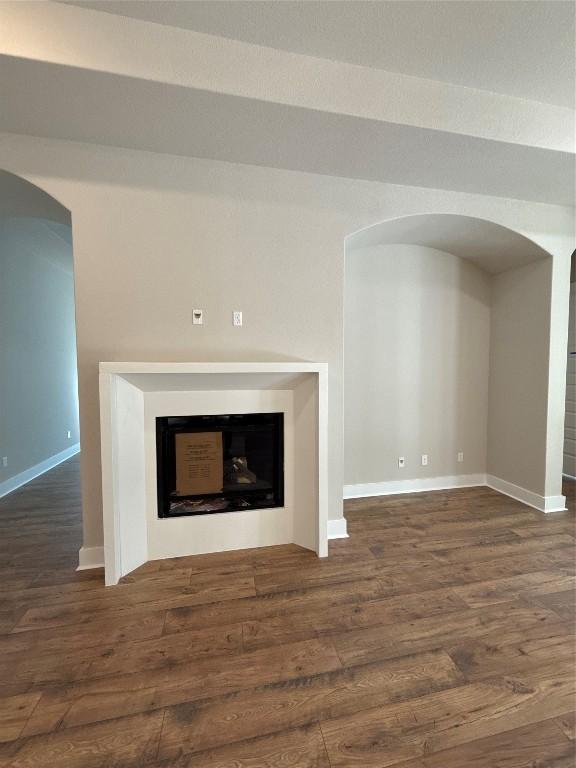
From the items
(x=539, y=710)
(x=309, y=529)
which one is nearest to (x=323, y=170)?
(x=309, y=529)

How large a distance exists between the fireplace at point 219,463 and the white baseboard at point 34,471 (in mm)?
2383

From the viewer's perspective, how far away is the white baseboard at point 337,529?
2.45 m

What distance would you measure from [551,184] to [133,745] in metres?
4.05

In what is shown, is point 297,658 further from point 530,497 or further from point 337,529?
point 530,497

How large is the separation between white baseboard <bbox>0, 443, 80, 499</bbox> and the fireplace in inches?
93.8

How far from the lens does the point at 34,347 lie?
405 cm

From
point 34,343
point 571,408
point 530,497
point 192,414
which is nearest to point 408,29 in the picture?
point 192,414

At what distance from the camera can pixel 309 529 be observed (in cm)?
227

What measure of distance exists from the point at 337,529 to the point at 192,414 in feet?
4.60

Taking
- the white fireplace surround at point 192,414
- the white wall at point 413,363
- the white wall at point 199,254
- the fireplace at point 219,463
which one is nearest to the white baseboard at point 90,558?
the white wall at point 199,254

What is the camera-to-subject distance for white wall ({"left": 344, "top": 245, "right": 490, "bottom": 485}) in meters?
3.22

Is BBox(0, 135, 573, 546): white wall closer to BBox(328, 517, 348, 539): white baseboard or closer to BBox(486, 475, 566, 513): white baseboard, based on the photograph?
BBox(328, 517, 348, 539): white baseboard

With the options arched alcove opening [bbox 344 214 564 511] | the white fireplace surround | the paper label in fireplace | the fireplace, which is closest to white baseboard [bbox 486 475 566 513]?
arched alcove opening [bbox 344 214 564 511]

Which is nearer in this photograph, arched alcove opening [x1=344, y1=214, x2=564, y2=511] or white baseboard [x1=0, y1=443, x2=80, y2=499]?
arched alcove opening [x1=344, y1=214, x2=564, y2=511]
